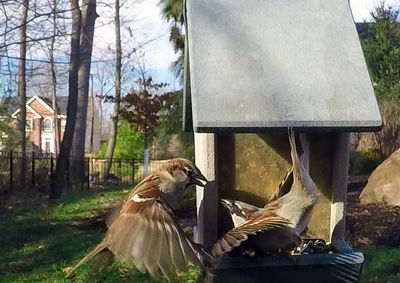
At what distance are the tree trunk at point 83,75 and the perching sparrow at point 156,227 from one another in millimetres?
15044

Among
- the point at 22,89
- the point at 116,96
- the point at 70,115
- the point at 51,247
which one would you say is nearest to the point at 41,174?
the point at 22,89

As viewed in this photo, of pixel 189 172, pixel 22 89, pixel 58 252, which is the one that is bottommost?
pixel 58 252

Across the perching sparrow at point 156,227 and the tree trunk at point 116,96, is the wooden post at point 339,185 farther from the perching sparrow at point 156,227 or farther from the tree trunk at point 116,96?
the tree trunk at point 116,96

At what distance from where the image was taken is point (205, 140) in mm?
3580

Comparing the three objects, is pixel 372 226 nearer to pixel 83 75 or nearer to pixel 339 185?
pixel 339 185

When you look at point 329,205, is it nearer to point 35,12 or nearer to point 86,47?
point 35,12

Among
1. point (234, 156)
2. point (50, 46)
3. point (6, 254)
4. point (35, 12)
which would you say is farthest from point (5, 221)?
point (234, 156)

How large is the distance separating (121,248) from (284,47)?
114 cm

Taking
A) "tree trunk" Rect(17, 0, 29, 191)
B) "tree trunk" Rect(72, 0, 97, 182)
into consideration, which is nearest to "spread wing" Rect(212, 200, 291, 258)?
"tree trunk" Rect(17, 0, 29, 191)

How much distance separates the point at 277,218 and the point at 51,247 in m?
5.79

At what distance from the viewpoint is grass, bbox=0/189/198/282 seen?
654 cm

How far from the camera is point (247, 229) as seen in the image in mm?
3012

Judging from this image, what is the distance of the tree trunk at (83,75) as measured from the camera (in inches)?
736

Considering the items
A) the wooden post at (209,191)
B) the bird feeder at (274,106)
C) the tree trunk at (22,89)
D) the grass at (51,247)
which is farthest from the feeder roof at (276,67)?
the tree trunk at (22,89)
